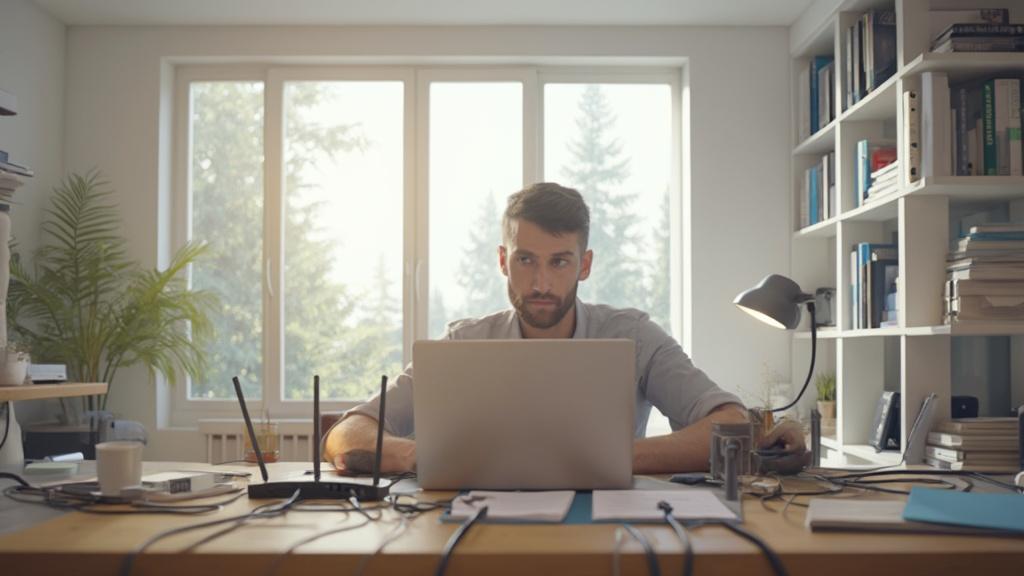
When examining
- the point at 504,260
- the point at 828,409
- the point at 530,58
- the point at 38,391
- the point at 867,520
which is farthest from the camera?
the point at 530,58

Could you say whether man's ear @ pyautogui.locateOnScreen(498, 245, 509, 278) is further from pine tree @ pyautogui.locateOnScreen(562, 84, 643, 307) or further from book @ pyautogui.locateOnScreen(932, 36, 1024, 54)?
pine tree @ pyautogui.locateOnScreen(562, 84, 643, 307)

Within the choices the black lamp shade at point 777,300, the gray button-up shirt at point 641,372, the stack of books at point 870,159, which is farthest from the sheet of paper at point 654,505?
the stack of books at point 870,159

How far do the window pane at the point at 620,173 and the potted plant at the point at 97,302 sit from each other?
1.91 m

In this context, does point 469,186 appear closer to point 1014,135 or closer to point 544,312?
point 544,312

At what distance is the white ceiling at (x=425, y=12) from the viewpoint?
4379 millimetres

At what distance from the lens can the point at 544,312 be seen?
254cm

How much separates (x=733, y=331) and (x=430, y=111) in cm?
189

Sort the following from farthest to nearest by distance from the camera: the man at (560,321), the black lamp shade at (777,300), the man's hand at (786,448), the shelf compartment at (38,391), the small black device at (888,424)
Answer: the small black device at (888,424) → the shelf compartment at (38,391) → the black lamp shade at (777,300) → the man at (560,321) → the man's hand at (786,448)

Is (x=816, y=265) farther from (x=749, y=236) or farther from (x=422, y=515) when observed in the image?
(x=422, y=515)

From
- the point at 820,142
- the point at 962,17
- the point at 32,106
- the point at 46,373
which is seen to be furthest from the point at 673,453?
the point at 32,106

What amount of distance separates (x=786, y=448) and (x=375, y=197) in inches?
130

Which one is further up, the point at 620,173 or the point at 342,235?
the point at 620,173

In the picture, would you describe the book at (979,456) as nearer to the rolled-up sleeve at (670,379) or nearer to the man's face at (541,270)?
the rolled-up sleeve at (670,379)

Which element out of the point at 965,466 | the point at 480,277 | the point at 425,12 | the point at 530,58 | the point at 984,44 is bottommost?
the point at 965,466
